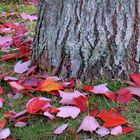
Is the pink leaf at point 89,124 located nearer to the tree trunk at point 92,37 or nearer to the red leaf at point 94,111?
the red leaf at point 94,111

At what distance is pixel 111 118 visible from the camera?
2.43 meters

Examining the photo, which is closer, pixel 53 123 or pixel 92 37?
pixel 53 123

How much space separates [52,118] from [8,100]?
1.26ft

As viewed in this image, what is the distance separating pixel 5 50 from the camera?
3.48m

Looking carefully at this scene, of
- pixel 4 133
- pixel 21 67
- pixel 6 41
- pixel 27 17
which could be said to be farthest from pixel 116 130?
pixel 27 17

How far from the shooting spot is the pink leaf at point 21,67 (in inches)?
120

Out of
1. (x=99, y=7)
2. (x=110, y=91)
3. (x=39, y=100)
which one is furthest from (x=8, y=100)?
(x=99, y=7)

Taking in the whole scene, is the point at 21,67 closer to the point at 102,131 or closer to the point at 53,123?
the point at 53,123

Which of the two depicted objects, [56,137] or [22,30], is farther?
[22,30]

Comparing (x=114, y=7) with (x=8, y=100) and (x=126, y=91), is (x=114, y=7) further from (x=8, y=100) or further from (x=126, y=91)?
(x=8, y=100)

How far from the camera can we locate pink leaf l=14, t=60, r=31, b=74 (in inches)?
120

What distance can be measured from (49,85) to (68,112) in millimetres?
300

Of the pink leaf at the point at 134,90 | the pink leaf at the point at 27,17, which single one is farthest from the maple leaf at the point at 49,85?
the pink leaf at the point at 27,17

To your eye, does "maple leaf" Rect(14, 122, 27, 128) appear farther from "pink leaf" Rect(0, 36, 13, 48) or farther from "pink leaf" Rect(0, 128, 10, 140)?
"pink leaf" Rect(0, 36, 13, 48)
